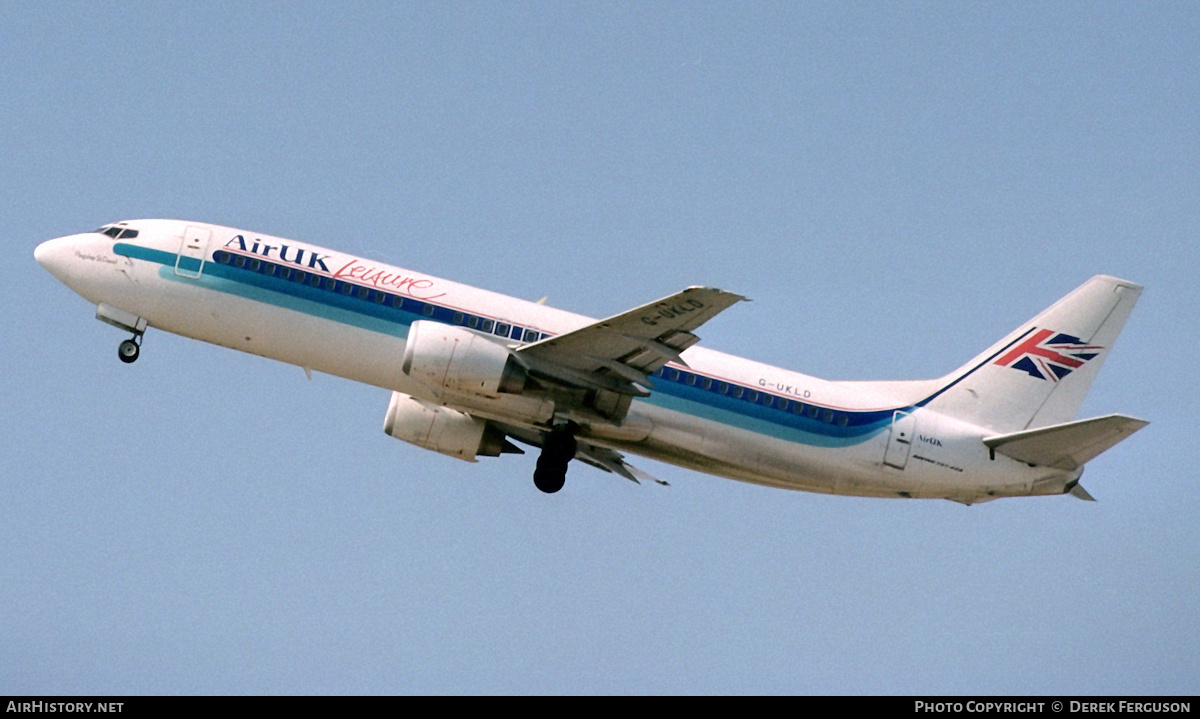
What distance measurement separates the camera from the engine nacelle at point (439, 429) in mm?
38531

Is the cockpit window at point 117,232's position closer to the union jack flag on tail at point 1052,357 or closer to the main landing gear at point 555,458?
the main landing gear at point 555,458

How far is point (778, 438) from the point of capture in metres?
35.7

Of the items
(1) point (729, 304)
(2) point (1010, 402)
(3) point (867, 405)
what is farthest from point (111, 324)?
(2) point (1010, 402)

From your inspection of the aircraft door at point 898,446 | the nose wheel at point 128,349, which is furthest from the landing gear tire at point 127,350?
the aircraft door at point 898,446

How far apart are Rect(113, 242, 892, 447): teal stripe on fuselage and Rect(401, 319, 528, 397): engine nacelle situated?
1.52m

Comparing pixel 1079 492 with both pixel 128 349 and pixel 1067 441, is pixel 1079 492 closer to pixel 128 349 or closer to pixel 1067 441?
pixel 1067 441

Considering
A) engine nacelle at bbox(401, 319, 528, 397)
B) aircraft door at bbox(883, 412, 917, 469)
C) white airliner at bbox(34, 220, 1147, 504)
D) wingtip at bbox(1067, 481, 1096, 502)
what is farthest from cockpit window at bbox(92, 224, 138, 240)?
wingtip at bbox(1067, 481, 1096, 502)

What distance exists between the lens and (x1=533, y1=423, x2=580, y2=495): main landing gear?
35.7m

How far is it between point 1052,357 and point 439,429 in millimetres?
16541

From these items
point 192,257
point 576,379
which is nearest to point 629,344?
point 576,379

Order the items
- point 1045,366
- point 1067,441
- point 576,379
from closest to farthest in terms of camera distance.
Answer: point 576,379, point 1067,441, point 1045,366

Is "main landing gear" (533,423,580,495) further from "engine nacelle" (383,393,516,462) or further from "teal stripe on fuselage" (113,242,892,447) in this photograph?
"engine nacelle" (383,393,516,462)

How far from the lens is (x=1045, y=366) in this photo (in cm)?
3788

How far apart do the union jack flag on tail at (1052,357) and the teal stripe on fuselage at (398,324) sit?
4151 mm
